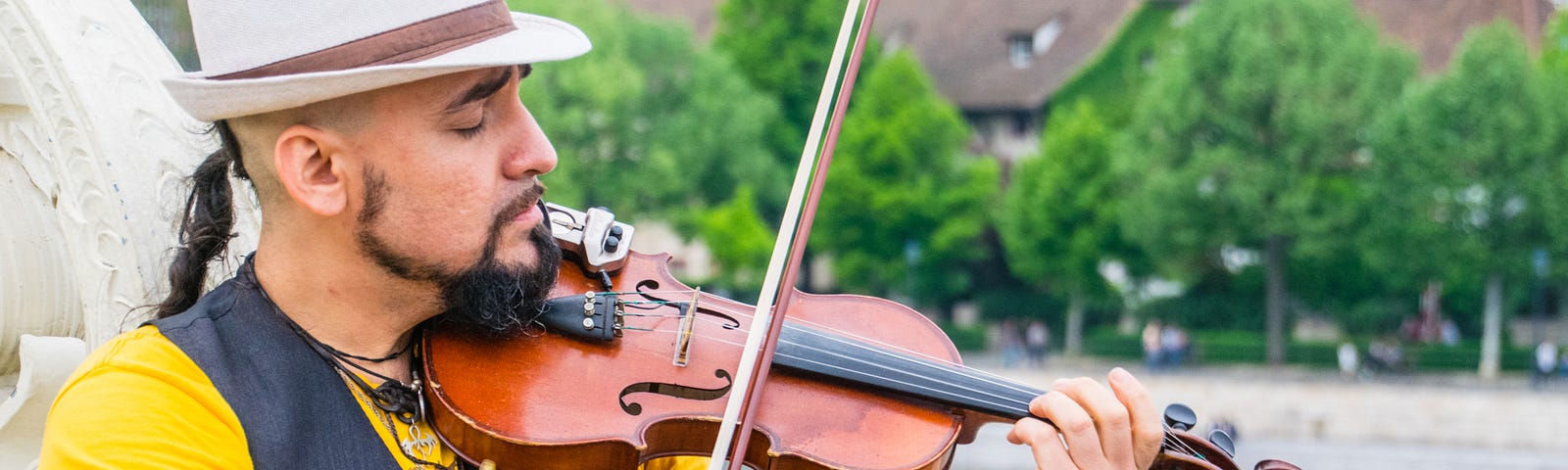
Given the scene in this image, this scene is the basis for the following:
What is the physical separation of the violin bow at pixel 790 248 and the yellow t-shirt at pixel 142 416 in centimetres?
61

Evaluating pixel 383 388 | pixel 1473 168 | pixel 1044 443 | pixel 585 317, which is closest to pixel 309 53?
pixel 383 388

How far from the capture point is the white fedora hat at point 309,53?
1636 millimetres

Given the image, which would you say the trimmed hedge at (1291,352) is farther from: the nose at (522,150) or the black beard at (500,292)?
the nose at (522,150)

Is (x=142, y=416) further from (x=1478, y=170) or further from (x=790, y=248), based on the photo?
(x=1478, y=170)

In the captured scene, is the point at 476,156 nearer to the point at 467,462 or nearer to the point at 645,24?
the point at 467,462

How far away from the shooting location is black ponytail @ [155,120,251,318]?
2.03 meters

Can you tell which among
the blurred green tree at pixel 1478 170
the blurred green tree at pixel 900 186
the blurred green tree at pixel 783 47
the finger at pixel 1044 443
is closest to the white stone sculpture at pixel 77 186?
the finger at pixel 1044 443

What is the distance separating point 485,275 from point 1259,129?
79.3ft

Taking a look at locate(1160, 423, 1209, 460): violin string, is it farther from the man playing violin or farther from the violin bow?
the violin bow

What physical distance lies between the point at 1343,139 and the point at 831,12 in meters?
11.6

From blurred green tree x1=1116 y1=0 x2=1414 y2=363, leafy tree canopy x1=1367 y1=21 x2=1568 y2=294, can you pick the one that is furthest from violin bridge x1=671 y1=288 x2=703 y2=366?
blurred green tree x1=1116 y1=0 x2=1414 y2=363

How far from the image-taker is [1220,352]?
25.5 meters

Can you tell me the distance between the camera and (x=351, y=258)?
6.05 feet

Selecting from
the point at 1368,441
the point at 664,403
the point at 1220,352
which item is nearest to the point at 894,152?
the point at 1220,352
